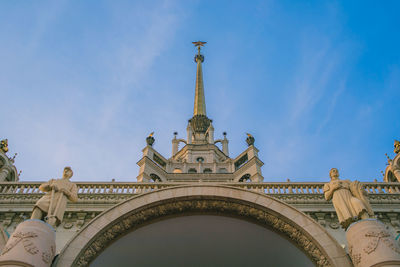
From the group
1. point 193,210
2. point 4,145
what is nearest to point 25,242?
point 193,210

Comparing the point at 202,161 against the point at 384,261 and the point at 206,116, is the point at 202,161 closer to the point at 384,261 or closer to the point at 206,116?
the point at 206,116

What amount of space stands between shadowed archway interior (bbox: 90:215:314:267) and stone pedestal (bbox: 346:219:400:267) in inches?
142

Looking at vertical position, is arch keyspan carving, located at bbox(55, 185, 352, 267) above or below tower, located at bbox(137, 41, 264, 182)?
below

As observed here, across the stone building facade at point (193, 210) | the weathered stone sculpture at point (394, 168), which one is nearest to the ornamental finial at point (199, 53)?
the weathered stone sculpture at point (394, 168)

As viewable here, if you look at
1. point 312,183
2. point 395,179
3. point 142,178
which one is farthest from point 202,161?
point 312,183

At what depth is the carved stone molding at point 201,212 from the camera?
11945 millimetres

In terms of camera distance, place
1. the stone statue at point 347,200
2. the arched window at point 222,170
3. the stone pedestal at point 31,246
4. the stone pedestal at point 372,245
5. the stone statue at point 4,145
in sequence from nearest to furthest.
Result: the stone pedestal at point 372,245 < the stone pedestal at point 31,246 < the stone statue at point 347,200 < the stone statue at point 4,145 < the arched window at point 222,170

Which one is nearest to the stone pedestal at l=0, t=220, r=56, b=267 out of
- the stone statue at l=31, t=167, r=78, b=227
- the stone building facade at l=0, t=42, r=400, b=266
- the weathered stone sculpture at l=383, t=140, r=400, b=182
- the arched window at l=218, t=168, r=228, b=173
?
the stone statue at l=31, t=167, r=78, b=227

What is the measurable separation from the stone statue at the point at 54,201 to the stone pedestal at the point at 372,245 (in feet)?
28.6

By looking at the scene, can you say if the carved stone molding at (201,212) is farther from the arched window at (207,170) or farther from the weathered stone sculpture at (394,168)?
the arched window at (207,170)

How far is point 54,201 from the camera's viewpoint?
10922 millimetres

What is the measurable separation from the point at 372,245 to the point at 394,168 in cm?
1373

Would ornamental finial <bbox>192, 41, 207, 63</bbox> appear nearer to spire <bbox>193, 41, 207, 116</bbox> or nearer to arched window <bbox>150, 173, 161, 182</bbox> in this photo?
spire <bbox>193, 41, 207, 116</bbox>

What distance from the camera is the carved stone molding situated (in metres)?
11.9
